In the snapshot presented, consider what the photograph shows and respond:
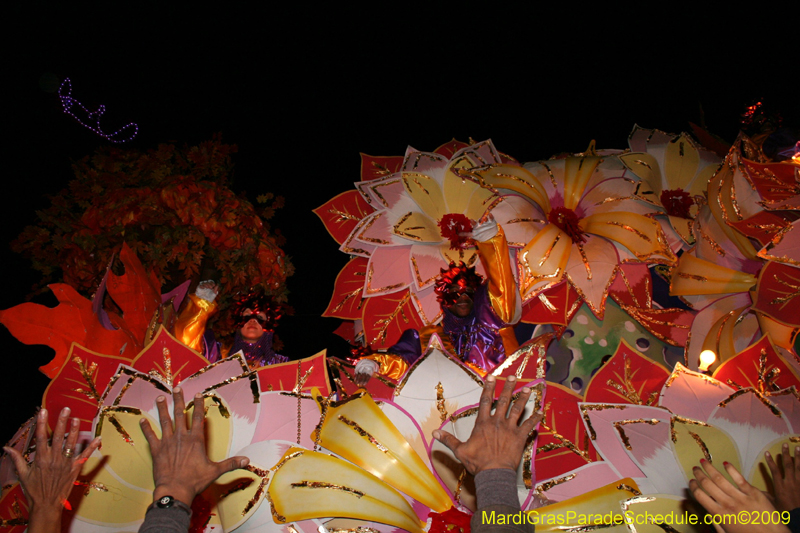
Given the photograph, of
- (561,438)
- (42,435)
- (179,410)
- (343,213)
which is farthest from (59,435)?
(343,213)

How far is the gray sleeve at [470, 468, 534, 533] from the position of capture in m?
0.93

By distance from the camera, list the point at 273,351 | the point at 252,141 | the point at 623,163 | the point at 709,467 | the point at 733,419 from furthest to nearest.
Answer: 1. the point at 252,141
2. the point at 273,351
3. the point at 623,163
4. the point at 733,419
5. the point at 709,467

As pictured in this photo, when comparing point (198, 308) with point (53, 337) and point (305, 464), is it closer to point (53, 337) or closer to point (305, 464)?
point (53, 337)

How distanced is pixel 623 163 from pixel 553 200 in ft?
1.04

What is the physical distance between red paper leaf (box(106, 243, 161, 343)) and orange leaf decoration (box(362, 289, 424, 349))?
0.90 meters

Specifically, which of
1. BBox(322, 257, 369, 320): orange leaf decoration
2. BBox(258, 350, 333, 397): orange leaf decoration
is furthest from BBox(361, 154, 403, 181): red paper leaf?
BBox(258, 350, 333, 397): orange leaf decoration

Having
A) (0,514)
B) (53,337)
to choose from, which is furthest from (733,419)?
(53,337)

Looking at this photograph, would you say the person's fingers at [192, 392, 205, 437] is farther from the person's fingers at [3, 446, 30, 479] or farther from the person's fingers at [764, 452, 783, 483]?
the person's fingers at [764, 452, 783, 483]

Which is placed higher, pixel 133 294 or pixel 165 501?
pixel 133 294

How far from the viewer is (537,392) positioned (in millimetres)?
1279

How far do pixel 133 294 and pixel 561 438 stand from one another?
1.39 meters

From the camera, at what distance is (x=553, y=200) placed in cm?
239

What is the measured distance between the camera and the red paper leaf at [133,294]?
72.4 inches

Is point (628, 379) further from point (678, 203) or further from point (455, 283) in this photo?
point (678, 203)
